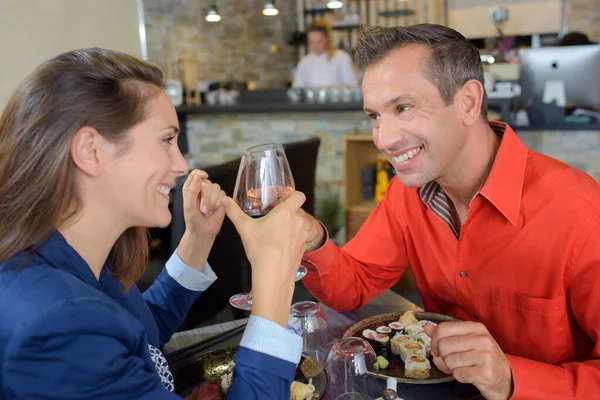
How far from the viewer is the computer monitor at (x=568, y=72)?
13.8 ft

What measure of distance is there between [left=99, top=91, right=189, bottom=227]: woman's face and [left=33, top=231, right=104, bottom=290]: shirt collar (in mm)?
108

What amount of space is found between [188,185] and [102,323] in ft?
1.99

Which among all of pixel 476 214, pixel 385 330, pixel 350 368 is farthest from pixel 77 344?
pixel 476 214

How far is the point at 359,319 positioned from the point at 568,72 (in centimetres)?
356

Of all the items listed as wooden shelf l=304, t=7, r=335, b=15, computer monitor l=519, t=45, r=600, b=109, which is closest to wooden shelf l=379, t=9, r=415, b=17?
wooden shelf l=304, t=7, r=335, b=15

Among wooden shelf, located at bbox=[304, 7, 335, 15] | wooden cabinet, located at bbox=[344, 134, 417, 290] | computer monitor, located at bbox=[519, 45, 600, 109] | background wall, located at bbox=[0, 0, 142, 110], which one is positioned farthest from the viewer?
wooden shelf, located at bbox=[304, 7, 335, 15]

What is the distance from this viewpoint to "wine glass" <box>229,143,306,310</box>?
3.81 ft

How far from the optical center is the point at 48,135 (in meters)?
0.92

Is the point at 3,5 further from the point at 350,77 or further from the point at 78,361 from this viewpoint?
the point at 78,361

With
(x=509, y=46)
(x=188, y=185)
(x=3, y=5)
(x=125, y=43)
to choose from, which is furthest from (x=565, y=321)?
(x=509, y=46)

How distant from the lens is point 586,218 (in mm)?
1267

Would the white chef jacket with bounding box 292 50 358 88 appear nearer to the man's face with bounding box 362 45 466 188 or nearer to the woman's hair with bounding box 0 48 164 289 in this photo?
the man's face with bounding box 362 45 466 188

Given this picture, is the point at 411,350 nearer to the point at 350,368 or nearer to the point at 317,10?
the point at 350,368

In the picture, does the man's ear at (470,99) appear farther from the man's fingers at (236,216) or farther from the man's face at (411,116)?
the man's fingers at (236,216)
